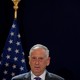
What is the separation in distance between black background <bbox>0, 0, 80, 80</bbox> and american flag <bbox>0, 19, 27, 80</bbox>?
0.28m

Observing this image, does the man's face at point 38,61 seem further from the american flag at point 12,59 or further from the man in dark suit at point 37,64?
the american flag at point 12,59

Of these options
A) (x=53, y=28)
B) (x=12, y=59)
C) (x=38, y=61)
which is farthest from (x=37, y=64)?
(x=53, y=28)

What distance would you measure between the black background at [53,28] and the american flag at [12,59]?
0.28 m

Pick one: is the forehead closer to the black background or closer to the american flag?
the american flag

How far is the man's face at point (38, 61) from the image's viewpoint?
2.41 m

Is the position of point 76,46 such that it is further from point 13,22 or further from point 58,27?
point 13,22

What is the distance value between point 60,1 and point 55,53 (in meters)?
0.71

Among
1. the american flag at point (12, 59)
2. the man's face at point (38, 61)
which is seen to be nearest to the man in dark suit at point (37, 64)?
the man's face at point (38, 61)

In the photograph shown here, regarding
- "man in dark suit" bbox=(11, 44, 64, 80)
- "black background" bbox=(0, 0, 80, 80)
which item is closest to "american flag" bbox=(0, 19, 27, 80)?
"black background" bbox=(0, 0, 80, 80)

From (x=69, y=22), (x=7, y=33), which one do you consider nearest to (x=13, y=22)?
(x=7, y=33)

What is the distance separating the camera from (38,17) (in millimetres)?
3924

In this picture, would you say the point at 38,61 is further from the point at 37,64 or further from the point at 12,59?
the point at 12,59

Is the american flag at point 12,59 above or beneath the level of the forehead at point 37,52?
beneath

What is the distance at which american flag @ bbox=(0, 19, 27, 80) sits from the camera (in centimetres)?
360
